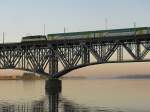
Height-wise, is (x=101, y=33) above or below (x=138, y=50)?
above

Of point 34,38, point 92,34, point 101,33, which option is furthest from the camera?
point 34,38

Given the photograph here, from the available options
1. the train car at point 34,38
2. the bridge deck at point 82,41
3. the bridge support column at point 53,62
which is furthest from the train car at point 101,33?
the bridge support column at point 53,62

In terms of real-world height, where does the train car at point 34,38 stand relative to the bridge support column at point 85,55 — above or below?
above

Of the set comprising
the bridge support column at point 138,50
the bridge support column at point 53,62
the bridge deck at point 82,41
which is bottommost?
the bridge support column at point 53,62

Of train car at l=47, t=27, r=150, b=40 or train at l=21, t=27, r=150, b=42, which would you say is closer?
train car at l=47, t=27, r=150, b=40

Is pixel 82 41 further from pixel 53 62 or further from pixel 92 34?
pixel 53 62

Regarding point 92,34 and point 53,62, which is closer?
point 92,34

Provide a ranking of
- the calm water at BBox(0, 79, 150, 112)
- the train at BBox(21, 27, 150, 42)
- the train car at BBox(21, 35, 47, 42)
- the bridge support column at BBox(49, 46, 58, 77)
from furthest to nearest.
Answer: the train car at BBox(21, 35, 47, 42) < the bridge support column at BBox(49, 46, 58, 77) < the train at BBox(21, 27, 150, 42) < the calm water at BBox(0, 79, 150, 112)

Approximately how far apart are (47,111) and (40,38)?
53.4m

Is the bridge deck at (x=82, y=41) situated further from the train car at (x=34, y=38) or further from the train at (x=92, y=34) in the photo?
the train car at (x=34, y=38)

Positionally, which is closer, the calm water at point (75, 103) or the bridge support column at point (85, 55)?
the calm water at point (75, 103)

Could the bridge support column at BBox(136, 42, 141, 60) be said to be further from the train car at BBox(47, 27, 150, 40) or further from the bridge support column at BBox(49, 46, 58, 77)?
the bridge support column at BBox(49, 46, 58, 77)

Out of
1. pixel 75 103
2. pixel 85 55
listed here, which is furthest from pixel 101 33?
pixel 75 103

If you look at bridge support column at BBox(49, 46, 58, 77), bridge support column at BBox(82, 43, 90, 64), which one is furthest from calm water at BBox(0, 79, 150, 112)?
bridge support column at BBox(49, 46, 58, 77)
